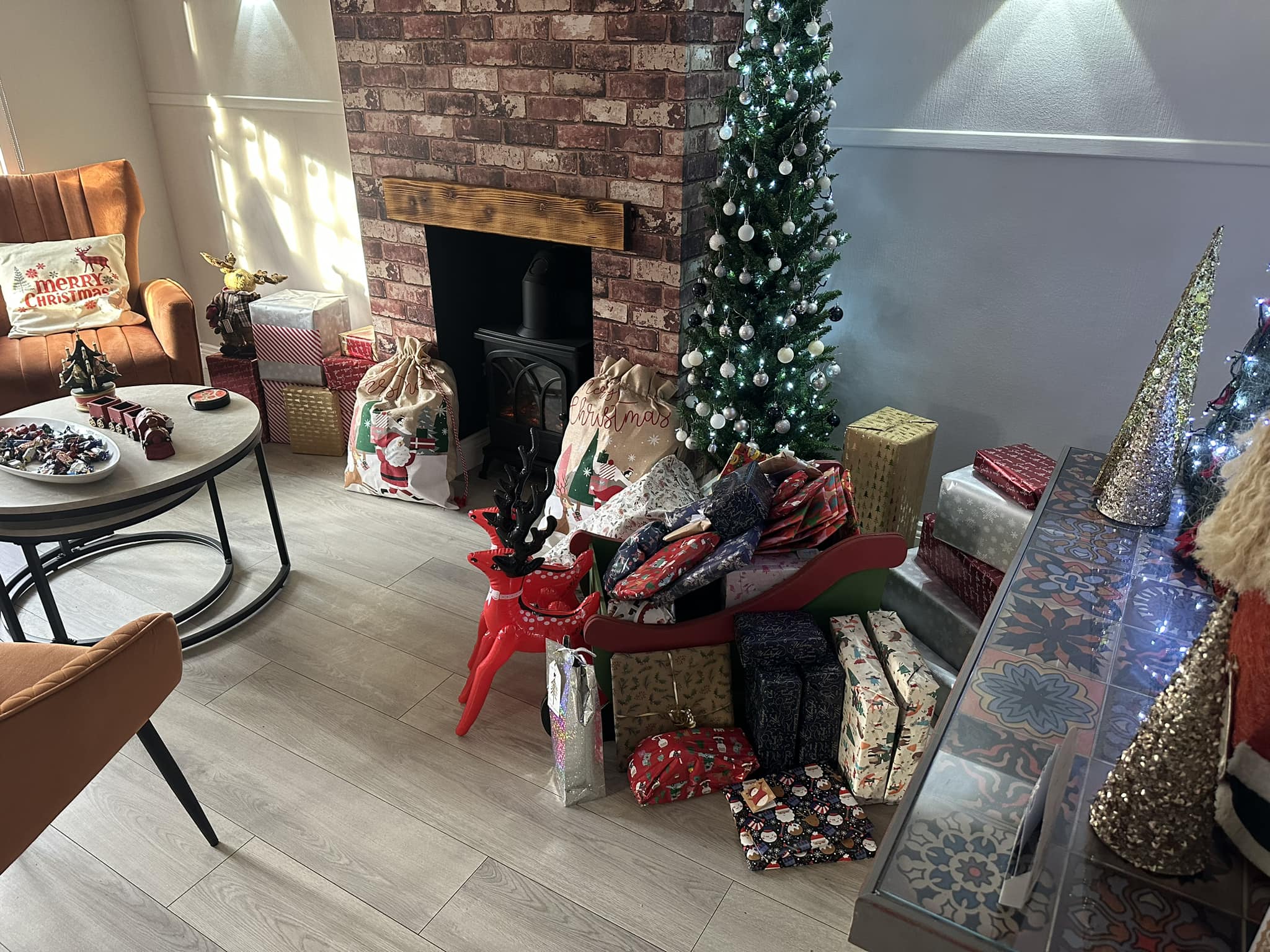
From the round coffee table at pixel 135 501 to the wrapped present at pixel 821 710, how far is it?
171 centimetres

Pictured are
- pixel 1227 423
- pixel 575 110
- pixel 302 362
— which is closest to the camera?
pixel 1227 423

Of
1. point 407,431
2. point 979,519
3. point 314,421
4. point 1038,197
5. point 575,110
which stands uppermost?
point 575,110

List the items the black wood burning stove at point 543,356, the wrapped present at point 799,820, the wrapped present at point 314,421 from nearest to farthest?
the wrapped present at point 799,820
the black wood burning stove at point 543,356
the wrapped present at point 314,421

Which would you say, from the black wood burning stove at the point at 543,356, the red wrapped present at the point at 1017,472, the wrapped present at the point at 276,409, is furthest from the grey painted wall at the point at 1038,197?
the wrapped present at the point at 276,409

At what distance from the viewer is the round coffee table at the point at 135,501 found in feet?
7.07

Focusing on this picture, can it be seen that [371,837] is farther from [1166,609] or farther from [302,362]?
[302,362]

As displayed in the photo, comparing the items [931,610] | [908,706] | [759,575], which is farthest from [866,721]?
[931,610]

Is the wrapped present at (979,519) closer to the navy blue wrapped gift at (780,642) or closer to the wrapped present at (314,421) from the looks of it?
the navy blue wrapped gift at (780,642)

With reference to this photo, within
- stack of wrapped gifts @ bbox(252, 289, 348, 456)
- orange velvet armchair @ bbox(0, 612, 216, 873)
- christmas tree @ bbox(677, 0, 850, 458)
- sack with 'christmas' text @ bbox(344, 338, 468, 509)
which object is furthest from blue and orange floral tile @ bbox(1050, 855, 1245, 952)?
stack of wrapped gifts @ bbox(252, 289, 348, 456)

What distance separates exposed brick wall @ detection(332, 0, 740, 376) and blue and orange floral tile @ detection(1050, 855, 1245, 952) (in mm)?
2240

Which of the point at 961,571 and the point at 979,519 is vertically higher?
the point at 979,519

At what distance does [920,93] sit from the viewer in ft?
8.80

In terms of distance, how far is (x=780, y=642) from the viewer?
1.99 metres

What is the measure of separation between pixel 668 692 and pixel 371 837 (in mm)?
763
